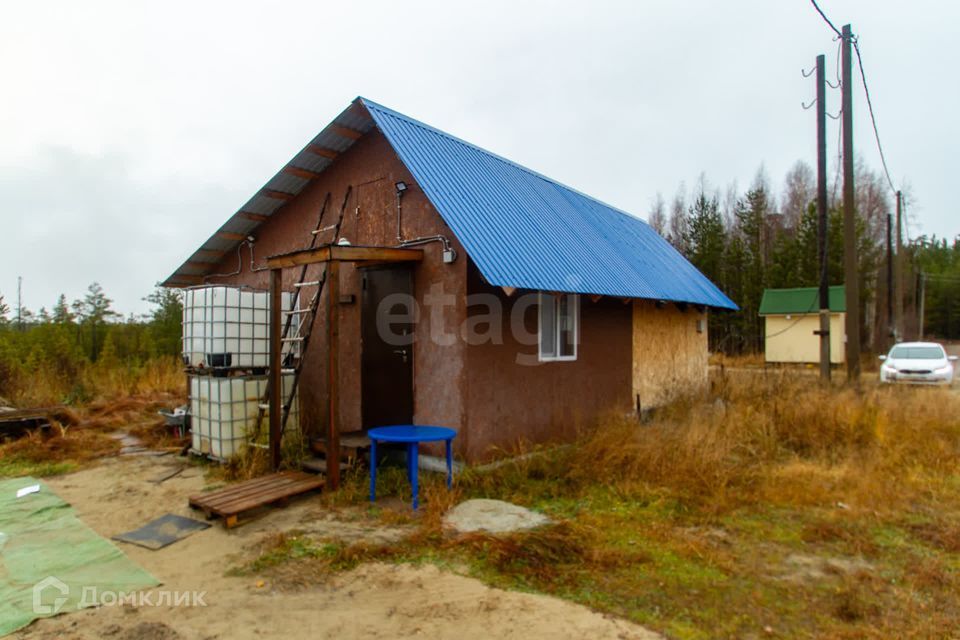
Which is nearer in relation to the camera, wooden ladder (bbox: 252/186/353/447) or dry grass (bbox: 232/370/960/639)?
dry grass (bbox: 232/370/960/639)

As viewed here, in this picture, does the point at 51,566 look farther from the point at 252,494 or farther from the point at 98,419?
the point at 98,419

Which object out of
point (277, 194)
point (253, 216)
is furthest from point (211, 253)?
point (277, 194)

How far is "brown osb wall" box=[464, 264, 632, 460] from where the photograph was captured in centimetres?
684

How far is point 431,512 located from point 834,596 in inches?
134

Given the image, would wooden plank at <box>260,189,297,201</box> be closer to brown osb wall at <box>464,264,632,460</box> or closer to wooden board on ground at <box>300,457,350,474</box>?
brown osb wall at <box>464,264,632,460</box>

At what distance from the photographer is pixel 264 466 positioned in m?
7.08

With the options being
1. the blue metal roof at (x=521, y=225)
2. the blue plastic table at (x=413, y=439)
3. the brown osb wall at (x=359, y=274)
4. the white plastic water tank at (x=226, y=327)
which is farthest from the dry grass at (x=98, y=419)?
the blue metal roof at (x=521, y=225)

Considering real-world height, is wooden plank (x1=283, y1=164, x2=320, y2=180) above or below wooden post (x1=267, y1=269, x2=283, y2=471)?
above

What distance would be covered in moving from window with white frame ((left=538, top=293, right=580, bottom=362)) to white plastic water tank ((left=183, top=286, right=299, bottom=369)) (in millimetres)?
3795

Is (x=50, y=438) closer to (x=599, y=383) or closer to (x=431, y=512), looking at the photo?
(x=431, y=512)

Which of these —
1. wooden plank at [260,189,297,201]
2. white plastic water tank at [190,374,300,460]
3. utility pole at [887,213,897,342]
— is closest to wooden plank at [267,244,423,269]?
white plastic water tank at [190,374,300,460]

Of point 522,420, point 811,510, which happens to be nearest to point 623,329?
point 522,420

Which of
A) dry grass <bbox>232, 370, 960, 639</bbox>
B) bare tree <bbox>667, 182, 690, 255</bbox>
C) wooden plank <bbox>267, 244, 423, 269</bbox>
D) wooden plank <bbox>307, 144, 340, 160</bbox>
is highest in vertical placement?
bare tree <bbox>667, 182, 690, 255</bbox>

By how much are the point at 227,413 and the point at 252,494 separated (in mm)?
1981
